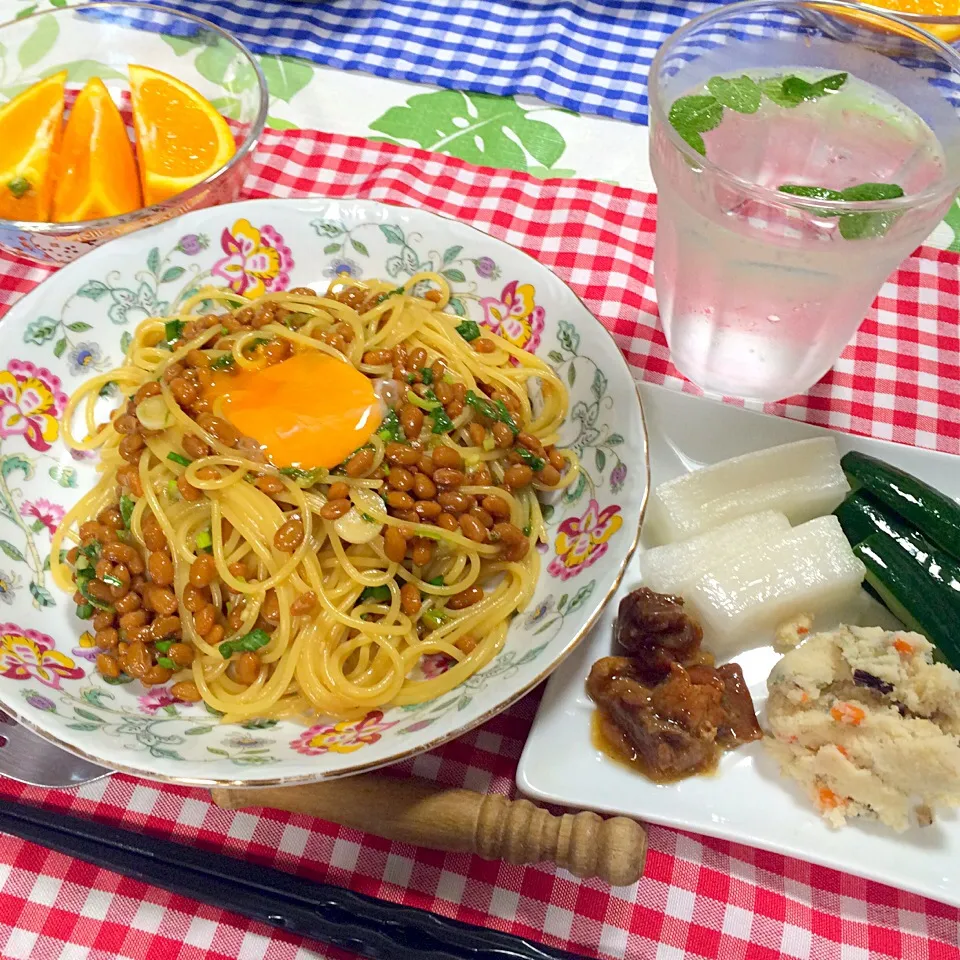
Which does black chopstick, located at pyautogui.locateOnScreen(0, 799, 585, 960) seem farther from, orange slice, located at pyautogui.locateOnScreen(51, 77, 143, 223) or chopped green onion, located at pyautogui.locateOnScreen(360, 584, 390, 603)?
orange slice, located at pyautogui.locateOnScreen(51, 77, 143, 223)

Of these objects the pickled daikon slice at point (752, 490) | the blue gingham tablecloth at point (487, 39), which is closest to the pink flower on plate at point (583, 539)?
the pickled daikon slice at point (752, 490)

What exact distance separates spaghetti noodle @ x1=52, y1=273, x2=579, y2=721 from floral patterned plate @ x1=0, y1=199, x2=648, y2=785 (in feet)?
0.24

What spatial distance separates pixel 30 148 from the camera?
3318 millimetres

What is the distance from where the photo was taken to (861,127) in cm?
258

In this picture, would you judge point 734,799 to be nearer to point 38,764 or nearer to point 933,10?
point 38,764

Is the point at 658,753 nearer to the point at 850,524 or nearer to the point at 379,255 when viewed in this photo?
the point at 850,524

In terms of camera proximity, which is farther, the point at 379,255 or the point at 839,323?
the point at 379,255

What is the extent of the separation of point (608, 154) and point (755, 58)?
1260mm

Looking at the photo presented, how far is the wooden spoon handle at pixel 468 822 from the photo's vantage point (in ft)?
6.16

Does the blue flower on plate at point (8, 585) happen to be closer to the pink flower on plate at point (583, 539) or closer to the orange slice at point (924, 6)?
the pink flower on plate at point (583, 539)

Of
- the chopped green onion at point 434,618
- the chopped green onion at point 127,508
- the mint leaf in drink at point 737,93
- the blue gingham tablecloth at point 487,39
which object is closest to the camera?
the chopped green onion at point 434,618

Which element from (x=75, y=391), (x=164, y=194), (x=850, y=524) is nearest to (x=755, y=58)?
(x=850, y=524)

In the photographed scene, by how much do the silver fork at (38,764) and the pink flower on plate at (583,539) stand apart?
1321 mm

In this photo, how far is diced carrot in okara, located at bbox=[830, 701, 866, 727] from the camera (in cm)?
199
